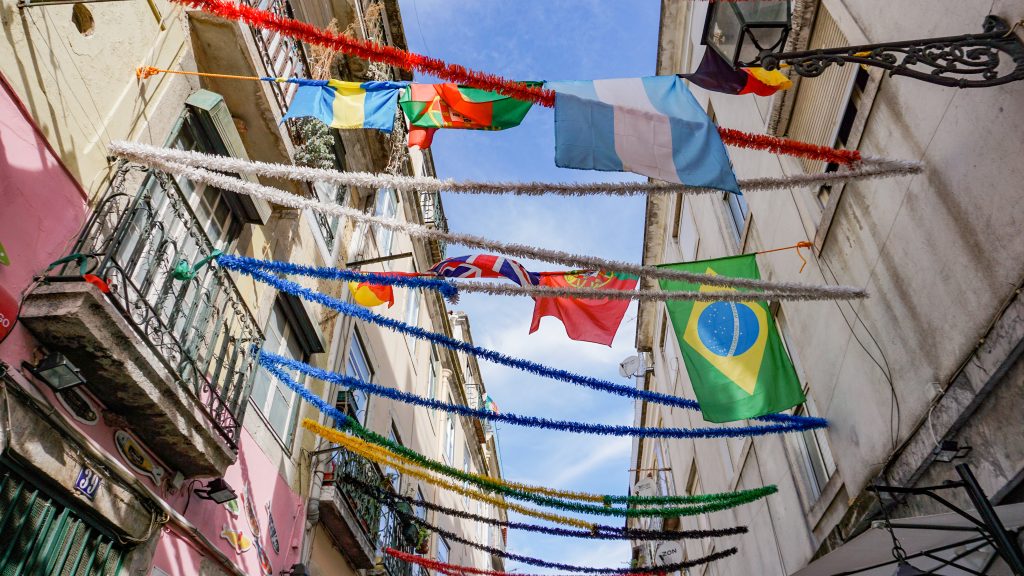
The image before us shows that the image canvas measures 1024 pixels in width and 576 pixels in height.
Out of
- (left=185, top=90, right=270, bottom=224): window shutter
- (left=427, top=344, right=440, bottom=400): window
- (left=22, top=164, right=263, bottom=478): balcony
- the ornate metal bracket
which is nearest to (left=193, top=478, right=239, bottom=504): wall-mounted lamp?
(left=22, top=164, right=263, bottom=478): balcony

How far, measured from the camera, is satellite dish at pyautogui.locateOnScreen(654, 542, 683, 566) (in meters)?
18.3

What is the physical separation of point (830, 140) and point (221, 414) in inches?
275

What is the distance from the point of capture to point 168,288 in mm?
5543

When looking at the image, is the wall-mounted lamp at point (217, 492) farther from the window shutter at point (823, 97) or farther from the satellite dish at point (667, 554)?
the satellite dish at point (667, 554)

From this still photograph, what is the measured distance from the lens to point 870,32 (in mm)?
6281

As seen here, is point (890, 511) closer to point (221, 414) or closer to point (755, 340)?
point (755, 340)

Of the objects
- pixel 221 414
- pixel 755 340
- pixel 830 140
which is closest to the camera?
pixel 221 414

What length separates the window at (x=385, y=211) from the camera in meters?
14.1

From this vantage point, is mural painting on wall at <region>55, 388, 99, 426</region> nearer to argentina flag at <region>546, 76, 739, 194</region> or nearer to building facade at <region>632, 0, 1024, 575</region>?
argentina flag at <region>546, 76, 739, 194</region>

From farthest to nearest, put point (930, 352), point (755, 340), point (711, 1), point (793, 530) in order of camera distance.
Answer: point (793, 530)
point (755, 340)
point (930, 352)
point (711, 1)

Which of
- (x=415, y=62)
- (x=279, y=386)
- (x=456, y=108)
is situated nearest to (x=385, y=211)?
(x=279, y=386)

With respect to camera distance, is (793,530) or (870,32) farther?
(793,530)

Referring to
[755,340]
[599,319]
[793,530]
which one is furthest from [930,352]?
[793,530]

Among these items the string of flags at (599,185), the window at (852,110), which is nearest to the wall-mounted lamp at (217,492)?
the string of flags at (599,185)
